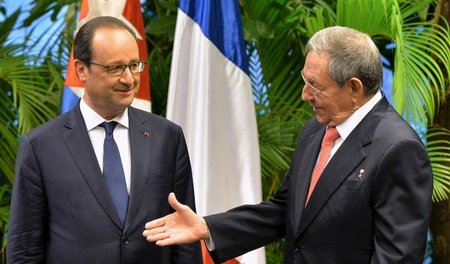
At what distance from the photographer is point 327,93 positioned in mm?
2703

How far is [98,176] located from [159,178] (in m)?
0.20

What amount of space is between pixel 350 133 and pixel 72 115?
3.08 feet

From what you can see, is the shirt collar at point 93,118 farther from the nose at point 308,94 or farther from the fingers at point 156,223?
the nose at point 308,94

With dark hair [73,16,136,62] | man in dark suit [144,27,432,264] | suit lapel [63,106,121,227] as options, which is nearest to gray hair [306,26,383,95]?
man in dark suit [144,27,432,264]

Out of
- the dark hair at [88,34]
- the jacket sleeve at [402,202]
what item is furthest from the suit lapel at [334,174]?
the dark hair at [88,34]

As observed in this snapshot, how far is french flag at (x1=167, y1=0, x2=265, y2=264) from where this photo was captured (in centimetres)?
419

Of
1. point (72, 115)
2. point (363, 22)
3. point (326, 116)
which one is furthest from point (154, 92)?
point (326, 116)

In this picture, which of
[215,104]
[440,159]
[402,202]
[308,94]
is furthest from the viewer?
[440,159]

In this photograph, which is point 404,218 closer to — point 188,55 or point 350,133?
point 350,133

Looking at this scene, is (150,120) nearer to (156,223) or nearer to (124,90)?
(124,90)

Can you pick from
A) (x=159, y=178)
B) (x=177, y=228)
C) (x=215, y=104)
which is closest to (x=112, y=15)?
(x=215, y=104)

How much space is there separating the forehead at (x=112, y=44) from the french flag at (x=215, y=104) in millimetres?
1285

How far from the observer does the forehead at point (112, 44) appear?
9.58 feet

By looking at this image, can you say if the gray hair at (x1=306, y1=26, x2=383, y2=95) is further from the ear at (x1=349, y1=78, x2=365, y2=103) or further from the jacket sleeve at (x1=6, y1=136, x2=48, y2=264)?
the jacket sleeve at (x1=6, y1=136, x2=48, y2=264)
